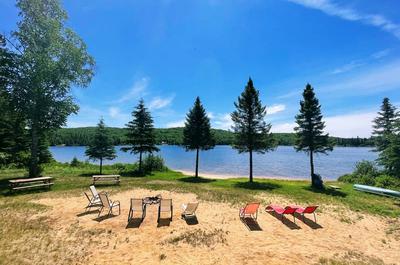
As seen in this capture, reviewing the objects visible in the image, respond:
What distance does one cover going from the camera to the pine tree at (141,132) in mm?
31000

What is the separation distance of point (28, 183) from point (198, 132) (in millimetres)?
17280

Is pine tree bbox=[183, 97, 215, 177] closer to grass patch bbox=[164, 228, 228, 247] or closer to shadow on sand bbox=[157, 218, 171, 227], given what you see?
shadow on sand bbox=[157, 218, 171, 227]

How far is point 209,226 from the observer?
10516 mm

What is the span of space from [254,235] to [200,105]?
2146 cm

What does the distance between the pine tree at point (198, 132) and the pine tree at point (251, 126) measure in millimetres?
3967

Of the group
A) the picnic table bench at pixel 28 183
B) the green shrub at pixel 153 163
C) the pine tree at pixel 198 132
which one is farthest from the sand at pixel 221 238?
the green shrub at pixel 153 163

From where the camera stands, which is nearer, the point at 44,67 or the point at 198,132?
the point at 44,67

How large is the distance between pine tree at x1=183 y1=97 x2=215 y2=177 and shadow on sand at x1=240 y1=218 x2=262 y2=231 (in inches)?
703

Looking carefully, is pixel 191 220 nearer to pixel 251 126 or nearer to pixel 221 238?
pixel 221 238

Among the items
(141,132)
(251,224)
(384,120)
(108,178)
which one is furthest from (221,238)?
(384,120)

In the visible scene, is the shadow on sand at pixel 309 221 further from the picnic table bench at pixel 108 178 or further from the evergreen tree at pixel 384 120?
the evergreen tree at pixel 384 120

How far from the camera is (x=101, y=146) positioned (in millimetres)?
Result: 30391

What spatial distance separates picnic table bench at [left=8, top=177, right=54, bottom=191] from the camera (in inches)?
649

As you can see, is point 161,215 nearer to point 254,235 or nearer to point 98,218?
point 98,218
